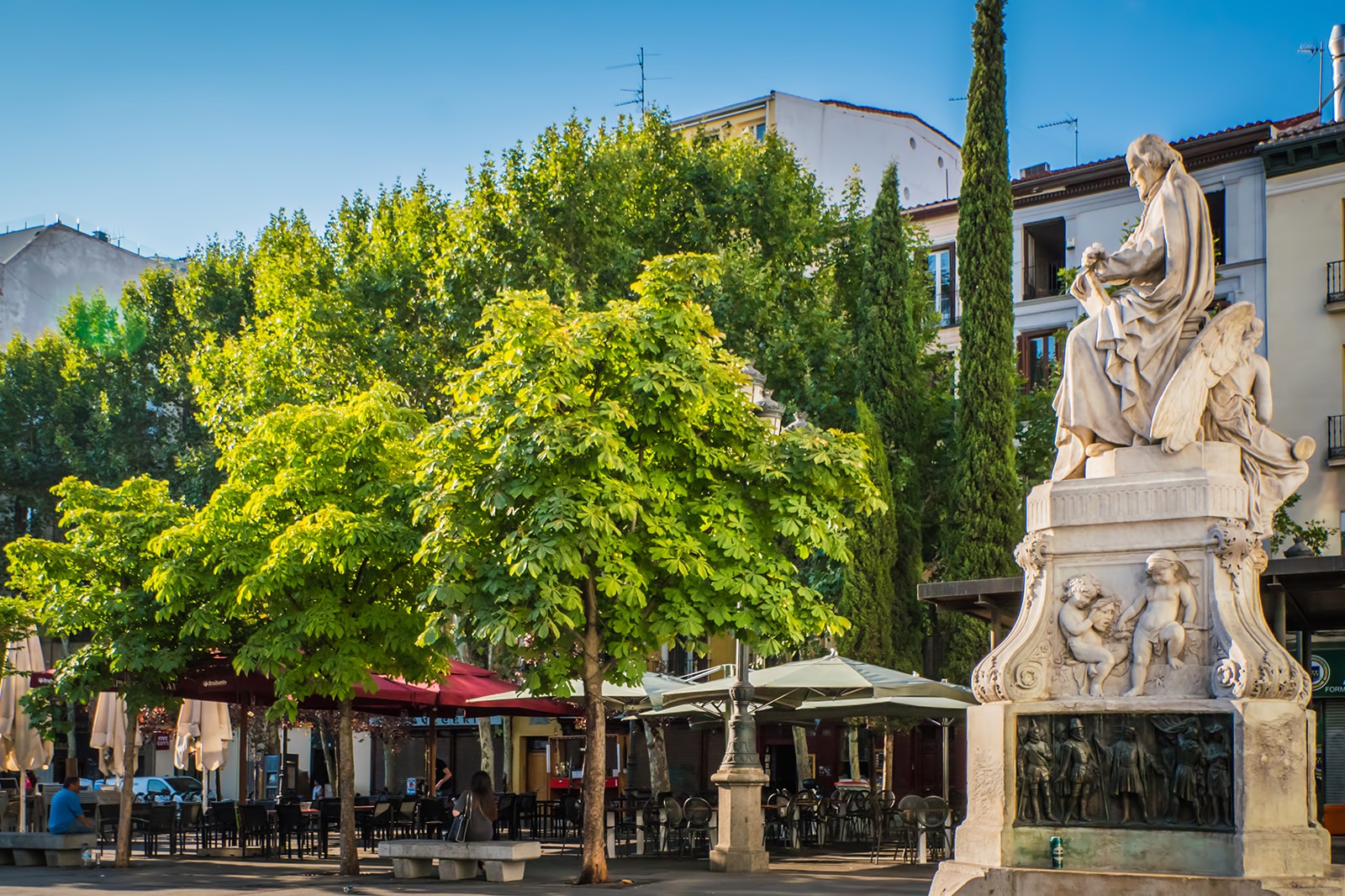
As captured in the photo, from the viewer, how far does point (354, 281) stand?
31.0 m

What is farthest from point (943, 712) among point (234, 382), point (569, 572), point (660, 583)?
point (234, 382)

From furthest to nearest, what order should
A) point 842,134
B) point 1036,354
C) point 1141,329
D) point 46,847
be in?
point 842,134 < point 1036,354 < point 46,847 < point 1141,329

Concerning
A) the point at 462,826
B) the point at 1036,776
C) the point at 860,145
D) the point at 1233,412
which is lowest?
the point at 462,826

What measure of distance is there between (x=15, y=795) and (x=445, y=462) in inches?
701

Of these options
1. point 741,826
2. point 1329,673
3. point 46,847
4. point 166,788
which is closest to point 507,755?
point 166,788

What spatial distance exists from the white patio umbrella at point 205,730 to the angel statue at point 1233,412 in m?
16.9

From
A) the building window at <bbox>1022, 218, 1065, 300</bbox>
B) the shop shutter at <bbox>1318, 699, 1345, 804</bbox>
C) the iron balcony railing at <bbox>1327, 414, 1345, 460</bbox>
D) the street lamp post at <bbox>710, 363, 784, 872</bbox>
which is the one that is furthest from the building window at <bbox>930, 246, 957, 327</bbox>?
the street lamp post at <bbox>710, 363, 784, 872</bbox>

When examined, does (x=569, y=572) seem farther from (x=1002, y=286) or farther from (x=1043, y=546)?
(x=1002, y=286)

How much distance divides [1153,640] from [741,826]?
8.41 meters

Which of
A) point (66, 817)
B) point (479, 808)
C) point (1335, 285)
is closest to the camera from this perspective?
point (479, 808)

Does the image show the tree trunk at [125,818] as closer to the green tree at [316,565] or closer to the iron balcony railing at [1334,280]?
the green tree at [316,565]

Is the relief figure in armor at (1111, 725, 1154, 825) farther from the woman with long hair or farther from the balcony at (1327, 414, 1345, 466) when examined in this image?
the balcony at (1327, 414, 1345, 466)

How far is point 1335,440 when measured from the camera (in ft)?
100

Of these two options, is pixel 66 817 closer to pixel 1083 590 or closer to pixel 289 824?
pixel 289 824
